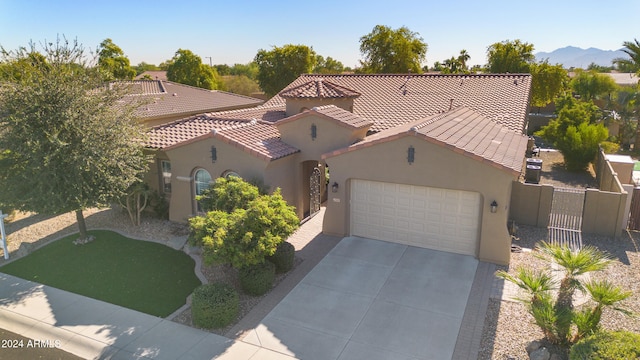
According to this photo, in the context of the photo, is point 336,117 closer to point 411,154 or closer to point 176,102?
point 411,154

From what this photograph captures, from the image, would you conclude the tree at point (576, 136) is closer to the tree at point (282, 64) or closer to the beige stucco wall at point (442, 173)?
the beige stucco wall at point (442, 173)

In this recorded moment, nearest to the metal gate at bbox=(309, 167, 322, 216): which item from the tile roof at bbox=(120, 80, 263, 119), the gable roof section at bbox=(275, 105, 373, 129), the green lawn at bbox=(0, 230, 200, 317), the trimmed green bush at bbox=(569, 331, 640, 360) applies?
the gable roof section at bbox=(275, 105, 373, 129)

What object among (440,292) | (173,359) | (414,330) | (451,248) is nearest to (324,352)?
(414,330)

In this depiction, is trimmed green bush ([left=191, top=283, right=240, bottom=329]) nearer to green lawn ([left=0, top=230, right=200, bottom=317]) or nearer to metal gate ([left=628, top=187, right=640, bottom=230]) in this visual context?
green lawn ([left=0, top=230, right=200, bottom=317])

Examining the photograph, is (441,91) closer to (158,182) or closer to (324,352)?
(158,182)

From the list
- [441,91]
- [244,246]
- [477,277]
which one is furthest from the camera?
[441,91]

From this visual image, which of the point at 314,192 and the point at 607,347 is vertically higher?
the point at 607,347

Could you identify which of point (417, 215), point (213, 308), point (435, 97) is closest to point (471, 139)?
point (417, 215)
